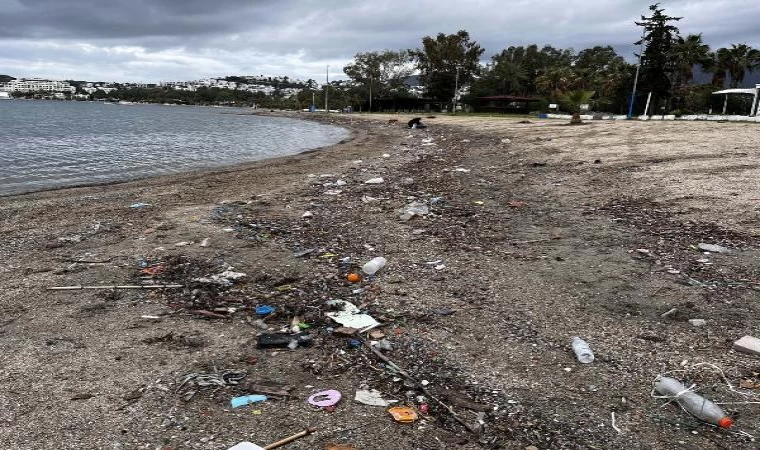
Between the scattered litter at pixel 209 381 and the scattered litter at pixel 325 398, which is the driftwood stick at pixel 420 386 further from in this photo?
the scattered litter at pixel 209 381

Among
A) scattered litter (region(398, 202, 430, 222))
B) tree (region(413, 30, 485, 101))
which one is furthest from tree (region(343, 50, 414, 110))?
scattered litter (region(398, 202, 430, 222))

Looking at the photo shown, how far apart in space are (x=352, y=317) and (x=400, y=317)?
0.42m

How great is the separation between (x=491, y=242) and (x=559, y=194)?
3381 mm

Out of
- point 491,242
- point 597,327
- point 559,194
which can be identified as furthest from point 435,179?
point 597,327

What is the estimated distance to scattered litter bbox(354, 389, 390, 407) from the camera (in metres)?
3.10

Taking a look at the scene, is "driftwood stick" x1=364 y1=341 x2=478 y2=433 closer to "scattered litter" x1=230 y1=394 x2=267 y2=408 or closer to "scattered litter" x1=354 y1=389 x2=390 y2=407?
"scattered litter" x1=354 y1=389 x2=390 y2=407

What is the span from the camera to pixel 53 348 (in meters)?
3.75

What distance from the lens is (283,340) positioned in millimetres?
3865

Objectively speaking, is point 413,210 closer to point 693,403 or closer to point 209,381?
point 209,381

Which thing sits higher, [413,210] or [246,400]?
[413,210]

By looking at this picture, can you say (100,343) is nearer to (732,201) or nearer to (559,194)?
(559,194)

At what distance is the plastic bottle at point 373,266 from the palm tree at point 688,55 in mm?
44616

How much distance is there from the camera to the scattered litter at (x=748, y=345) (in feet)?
11.4

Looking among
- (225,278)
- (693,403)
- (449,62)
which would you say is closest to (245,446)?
(693,403)
